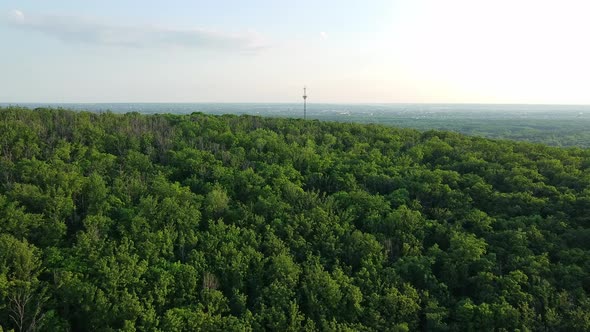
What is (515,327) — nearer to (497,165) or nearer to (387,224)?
(387,224)

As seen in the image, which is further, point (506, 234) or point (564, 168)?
point (564, 168)

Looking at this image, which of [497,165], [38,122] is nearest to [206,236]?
[38,122]

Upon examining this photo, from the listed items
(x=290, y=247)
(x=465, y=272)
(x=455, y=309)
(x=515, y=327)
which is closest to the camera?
(x=515, y=327)

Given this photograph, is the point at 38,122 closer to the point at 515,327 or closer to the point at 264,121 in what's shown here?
the point at 264,121

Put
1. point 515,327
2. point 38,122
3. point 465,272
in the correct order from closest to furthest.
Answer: point 515,327, point 465,272, point 38,122

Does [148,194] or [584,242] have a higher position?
[148,194]

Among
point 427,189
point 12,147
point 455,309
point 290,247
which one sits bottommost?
point 455,309
